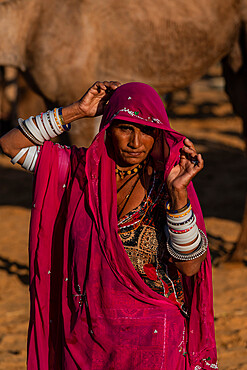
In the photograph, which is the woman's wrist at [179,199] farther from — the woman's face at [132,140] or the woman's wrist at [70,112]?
the woman's wrist at [70,112]

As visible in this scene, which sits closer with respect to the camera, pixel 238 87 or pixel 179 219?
pixel 179 219

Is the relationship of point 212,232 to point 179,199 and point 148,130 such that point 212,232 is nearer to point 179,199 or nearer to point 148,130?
point 148,130

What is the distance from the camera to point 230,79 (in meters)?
6.20

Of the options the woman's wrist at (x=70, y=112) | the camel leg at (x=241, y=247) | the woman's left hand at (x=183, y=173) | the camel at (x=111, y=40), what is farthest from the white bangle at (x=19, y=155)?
the camel leg at (x=241, y=247)

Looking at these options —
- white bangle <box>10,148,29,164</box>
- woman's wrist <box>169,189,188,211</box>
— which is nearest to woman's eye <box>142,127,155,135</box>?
woman's wrist <box>169,189,188,211</box>

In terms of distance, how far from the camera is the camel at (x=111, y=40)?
543cm

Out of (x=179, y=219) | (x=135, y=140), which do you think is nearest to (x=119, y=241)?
(x=179, y=219)

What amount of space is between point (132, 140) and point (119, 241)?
359 mm

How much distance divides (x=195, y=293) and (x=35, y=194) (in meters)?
0.72

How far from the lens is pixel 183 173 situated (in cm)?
209

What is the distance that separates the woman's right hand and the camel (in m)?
3.07

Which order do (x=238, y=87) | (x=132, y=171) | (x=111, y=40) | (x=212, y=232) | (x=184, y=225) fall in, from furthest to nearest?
(x=212, y=232)
(x=238, y=87)
(x=111, y=40)
(x=132, y=171)
(x=184, y=225)

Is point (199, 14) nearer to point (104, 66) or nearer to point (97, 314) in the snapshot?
point (104, 66)

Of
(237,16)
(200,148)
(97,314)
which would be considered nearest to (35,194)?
(97,314)
